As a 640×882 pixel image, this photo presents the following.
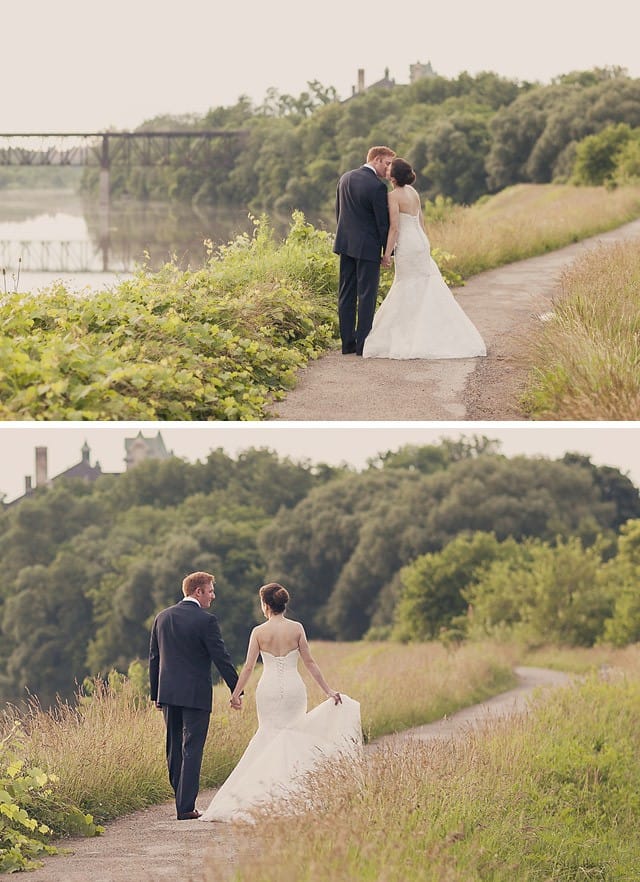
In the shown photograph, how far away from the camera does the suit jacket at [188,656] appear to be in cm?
830

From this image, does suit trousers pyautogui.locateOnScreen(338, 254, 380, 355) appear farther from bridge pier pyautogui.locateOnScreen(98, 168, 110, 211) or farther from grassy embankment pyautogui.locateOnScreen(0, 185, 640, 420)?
bridge pier pyautogui.locateOnScreen(98, 168, 110, 211)

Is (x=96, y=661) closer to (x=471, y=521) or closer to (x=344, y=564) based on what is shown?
(x=344, y=564)

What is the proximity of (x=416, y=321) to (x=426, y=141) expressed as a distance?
58607mm

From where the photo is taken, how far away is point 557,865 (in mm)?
7586

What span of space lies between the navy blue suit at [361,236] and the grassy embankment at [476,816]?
4178mm

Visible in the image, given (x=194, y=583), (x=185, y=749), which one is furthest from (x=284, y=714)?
(x=194, y=583)

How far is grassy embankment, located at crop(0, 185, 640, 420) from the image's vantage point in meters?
8.86

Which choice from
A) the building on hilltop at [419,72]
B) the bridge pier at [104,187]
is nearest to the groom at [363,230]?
the bridge pier at [104,187]

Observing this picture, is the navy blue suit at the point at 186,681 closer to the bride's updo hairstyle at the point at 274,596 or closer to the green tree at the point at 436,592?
the bride's updo hairstyle at the point at 274,596

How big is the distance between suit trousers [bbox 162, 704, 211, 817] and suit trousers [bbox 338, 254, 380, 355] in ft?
15.5

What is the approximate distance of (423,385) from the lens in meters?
10.6

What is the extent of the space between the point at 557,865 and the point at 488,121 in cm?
6634

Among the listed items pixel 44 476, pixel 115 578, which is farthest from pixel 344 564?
pixel 44 476

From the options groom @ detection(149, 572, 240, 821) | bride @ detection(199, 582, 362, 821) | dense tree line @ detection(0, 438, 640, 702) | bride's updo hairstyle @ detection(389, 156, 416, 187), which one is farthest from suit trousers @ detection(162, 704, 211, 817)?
dense tree line @ detection(0, 438, 640, 702)
